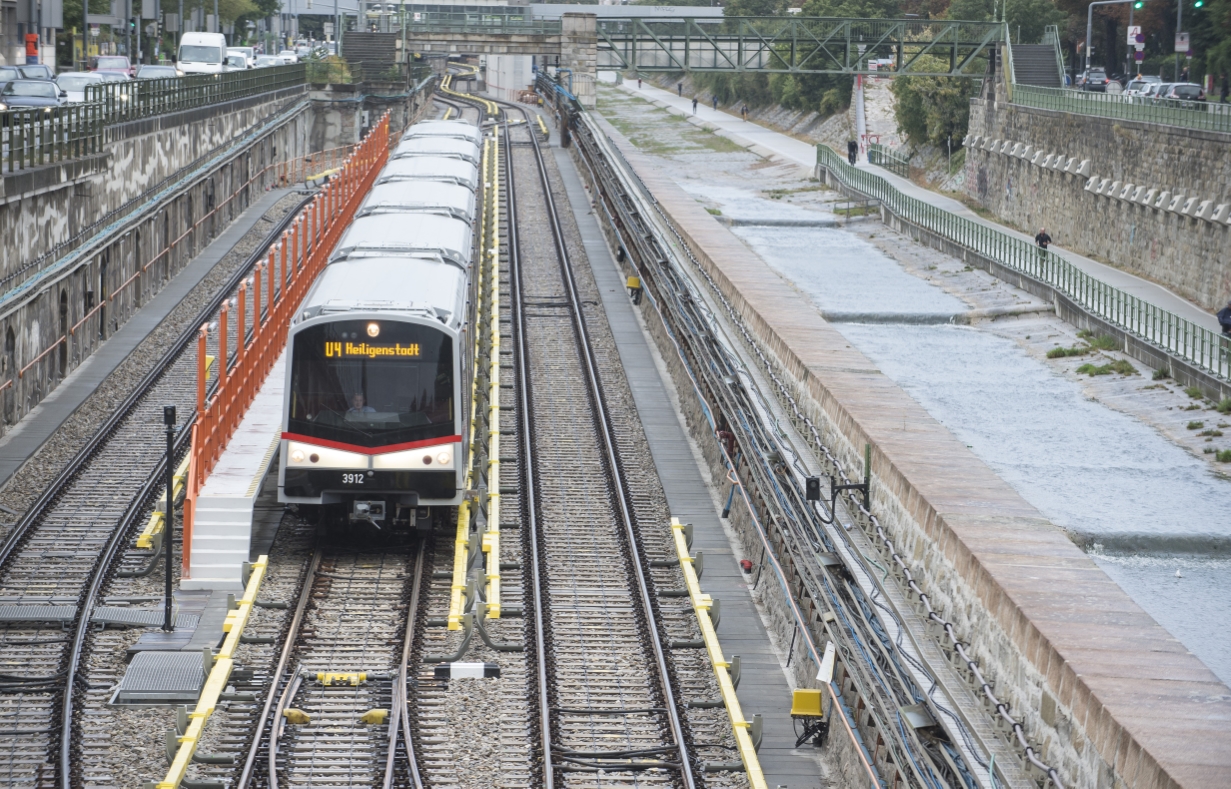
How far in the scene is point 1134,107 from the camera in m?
41.8

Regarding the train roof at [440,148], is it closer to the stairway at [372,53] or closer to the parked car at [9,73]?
the parked car at [9,73]

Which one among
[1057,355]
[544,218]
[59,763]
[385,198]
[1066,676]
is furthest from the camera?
[544,218]

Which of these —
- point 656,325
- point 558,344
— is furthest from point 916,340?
point 558,344

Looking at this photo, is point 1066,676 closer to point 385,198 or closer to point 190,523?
point 190,523

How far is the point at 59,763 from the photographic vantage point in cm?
1315

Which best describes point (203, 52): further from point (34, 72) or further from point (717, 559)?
point (717, 559)

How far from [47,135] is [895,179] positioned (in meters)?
40.5

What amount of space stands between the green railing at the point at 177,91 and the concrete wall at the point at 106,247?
56 centimetres

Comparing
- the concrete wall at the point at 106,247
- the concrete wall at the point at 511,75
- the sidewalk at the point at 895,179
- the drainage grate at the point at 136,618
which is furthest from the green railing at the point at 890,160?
the drainage grate at the point at 136,618

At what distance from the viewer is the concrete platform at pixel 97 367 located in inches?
927

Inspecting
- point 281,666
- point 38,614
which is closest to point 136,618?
point 38,614

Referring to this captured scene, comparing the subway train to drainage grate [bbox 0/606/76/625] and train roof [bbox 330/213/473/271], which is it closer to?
drainage grate [bbox 0/606/76/625]

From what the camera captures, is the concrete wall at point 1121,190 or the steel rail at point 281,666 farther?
the concrete wall at point 1121,190

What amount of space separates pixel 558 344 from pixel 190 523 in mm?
14166
